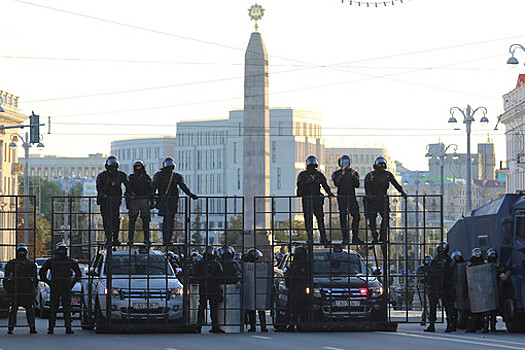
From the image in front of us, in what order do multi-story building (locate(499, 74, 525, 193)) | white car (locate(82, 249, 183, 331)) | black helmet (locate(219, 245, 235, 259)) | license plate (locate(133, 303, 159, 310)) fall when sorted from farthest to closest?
multi-story building (locate(499, 74, 525, 193))
black helmet (locate(219, 245, 235, 259))
license plate (locate(133, 303, 159, 310))
white car (locate(82, 249, 183, 331))

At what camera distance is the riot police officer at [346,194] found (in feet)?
79.3

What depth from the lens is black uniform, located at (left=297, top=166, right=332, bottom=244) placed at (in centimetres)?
2412

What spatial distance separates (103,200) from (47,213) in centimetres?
12748

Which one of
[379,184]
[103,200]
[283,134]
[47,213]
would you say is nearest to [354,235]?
[379,184]

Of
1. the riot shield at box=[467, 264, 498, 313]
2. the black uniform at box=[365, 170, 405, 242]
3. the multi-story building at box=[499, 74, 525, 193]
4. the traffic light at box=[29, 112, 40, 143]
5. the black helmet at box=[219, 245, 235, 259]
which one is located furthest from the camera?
the multi-story building at box=[499, 74, 525, 193]

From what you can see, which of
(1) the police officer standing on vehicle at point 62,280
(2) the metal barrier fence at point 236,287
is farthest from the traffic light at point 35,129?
(1) the police officer standing on vehicle at point 62,280

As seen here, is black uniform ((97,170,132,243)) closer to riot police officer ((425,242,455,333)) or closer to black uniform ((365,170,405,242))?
black uniform ((365,170,405,242))

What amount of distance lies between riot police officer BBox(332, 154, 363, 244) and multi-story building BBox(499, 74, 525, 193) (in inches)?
2474

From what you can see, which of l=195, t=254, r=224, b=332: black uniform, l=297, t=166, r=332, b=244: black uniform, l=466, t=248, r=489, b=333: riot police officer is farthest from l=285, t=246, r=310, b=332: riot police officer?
l=466, t=248, r=489, b=333: riot police officer

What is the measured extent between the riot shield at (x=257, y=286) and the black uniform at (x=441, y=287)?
8.98 feet

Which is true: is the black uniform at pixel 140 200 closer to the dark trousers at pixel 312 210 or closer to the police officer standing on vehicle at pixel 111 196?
the police officer standing on vehicle at pixel 111 196

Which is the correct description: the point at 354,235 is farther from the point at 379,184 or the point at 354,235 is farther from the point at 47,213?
the point at 47,213

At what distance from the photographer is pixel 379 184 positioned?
24375mm

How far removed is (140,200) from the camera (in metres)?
24.0
